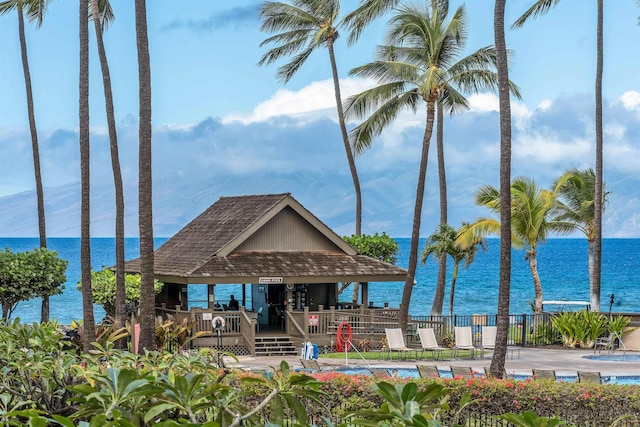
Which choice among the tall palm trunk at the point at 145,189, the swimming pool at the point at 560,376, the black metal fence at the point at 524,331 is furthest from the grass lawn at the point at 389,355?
the tall palm trunk at the point at 145,189

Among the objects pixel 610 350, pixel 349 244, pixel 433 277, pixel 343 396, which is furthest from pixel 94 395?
pixel 433 277

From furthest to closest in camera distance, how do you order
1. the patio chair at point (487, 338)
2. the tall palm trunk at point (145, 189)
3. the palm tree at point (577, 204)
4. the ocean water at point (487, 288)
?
the ocean water at point (487, 288) < the palm tree at point (577, 204) < the patio chair at point (487, 338) < the tall palm trunk at point (145, 189)

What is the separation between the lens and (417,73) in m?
36.5

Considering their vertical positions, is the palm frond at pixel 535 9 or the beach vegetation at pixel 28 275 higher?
the palm frond at pixel 535 9

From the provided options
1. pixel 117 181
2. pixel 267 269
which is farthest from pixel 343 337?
pixel 117 181

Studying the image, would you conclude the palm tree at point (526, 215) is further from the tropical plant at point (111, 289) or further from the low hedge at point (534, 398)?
the low hedge at point (534, 398)

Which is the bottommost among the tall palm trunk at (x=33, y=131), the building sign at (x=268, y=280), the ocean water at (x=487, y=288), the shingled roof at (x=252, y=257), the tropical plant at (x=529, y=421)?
the ocean water at (x=487, y=288)

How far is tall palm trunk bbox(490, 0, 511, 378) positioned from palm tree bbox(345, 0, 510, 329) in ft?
38.7

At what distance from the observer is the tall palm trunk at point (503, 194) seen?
21.5 metres

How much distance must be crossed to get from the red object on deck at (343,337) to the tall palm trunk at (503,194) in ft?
33.4

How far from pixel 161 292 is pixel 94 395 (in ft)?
109

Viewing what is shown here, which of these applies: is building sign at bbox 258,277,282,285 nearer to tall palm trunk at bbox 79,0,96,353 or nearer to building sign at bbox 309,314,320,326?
building sign at bbox 309,314,320,326

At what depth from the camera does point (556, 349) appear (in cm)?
3262

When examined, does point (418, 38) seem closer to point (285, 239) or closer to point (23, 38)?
point (285, 239)
